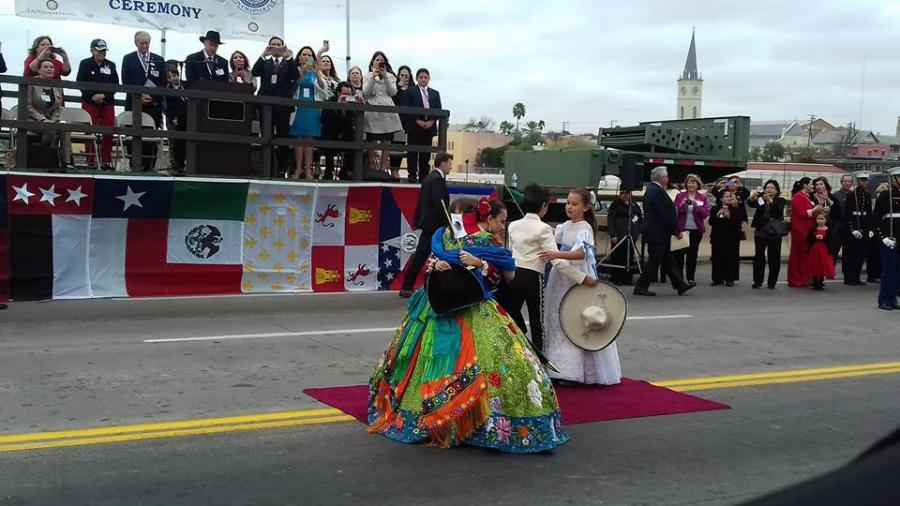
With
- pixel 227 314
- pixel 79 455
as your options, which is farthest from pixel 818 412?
pixel 227 314

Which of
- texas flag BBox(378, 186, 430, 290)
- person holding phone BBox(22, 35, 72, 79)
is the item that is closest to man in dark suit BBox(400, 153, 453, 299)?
texas flag BBox(378, 186, 430, 290)

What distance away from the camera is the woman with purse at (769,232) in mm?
15828

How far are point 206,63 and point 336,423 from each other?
8170 millimetres

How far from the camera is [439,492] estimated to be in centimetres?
541

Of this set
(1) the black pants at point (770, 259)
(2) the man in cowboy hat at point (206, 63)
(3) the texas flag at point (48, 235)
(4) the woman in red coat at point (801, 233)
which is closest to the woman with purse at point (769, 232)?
(1) the black pants at point (770, 259)

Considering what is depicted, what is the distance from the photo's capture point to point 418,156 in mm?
14688

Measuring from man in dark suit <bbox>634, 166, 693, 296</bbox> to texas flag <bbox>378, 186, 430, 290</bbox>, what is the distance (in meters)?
3.30

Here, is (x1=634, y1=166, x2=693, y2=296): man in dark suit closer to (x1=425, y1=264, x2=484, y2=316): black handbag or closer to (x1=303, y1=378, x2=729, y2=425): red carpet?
(x1=303, y1=378, x2=729, y2=425): red carpet

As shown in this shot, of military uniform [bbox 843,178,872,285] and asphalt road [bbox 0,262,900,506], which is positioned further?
military uniform [bbox 843,178,872,285]

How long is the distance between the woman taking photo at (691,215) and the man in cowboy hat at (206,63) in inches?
278

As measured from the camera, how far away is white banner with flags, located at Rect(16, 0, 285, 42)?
1287 centimetres

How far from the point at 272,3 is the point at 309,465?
32.3 feet

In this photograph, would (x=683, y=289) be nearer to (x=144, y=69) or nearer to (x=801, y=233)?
(x=801, y=233)

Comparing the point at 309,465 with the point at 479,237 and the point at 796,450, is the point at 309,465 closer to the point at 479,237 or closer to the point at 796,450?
the point at 479,237
